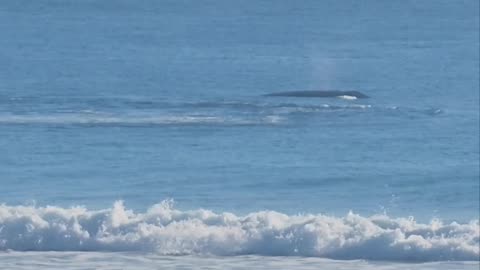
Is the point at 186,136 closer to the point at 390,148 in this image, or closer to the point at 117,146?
the point at 117,146

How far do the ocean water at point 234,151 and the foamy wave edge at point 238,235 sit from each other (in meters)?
0.02

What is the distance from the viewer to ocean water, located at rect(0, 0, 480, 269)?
1695 centimetres

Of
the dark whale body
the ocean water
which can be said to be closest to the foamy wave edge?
the ocean water

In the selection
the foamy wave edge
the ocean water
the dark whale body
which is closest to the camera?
the foamy wave edge

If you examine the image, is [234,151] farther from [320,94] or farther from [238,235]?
[238,235]

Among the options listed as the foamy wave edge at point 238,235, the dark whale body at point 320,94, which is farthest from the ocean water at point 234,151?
the dark whale body at point 320,94

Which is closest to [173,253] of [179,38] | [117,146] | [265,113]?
[117,146]

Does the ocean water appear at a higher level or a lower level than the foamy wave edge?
higher

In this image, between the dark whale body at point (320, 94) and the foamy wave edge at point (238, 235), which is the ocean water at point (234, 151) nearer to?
the foamy wave edge at point (238, 235)

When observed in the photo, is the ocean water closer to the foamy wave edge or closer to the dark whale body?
the foamy wave edge

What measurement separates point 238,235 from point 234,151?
8.21 m

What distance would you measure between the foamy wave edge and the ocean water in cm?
2

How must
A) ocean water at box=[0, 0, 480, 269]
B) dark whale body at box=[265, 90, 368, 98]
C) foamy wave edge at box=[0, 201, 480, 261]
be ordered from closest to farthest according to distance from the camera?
foamy wave edge at box=[0, 201, 480, 261] → ocean water at box=[0, 0, 480, 269] → dark whale body at box=[265, 90, 368, 98]

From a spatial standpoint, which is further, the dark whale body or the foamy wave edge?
the dark whale body
